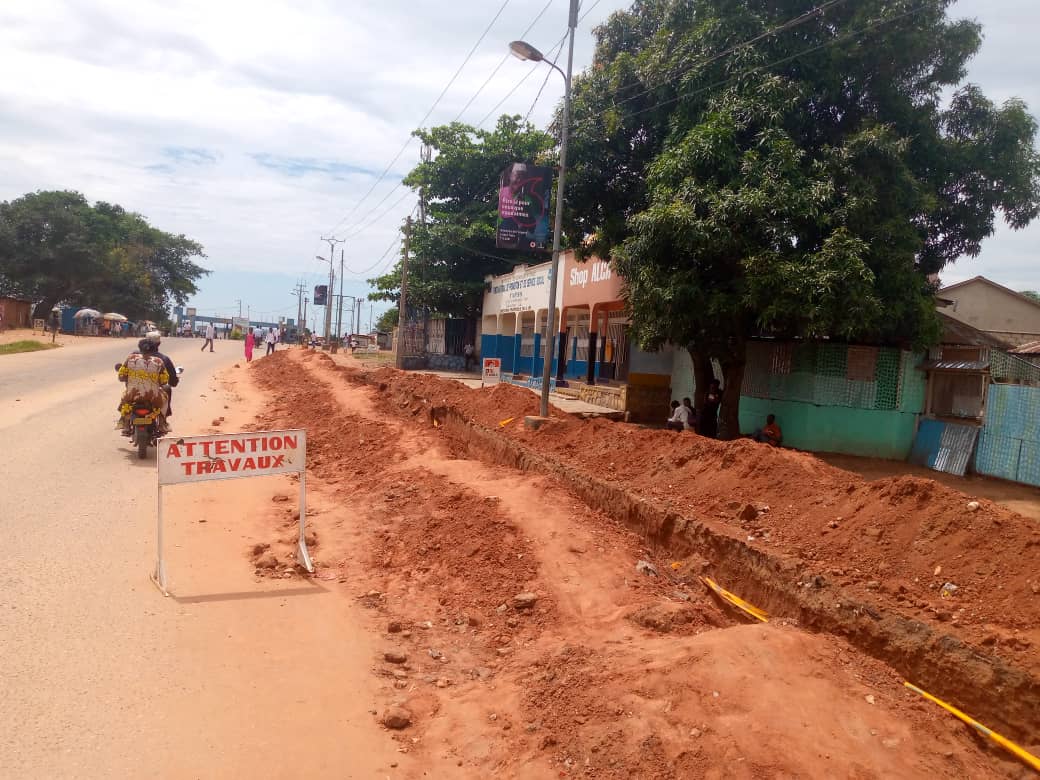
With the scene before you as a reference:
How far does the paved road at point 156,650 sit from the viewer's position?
11.9 ft

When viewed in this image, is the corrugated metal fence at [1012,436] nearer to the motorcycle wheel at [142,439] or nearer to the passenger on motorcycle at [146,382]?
the passenger on motorcycle at [146,382]

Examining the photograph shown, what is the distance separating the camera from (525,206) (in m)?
17.5

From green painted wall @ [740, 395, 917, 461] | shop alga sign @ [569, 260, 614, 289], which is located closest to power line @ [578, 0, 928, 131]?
green painted wall @ [740, 395, 917, 461]

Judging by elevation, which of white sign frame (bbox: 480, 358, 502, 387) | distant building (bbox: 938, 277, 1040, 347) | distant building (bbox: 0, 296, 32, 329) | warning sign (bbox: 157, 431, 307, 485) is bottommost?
warning sign (bbox: 157, 431, 307, 485)

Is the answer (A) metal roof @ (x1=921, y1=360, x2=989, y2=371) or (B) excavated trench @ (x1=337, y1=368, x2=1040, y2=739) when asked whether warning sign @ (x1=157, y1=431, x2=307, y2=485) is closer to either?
(B) excavated trench @ (x1=337, y1=368, x2=1040, y2=739)

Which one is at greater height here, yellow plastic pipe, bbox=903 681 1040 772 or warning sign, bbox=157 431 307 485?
warning sign, bbox=157 431 307 485

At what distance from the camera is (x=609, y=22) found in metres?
16.2

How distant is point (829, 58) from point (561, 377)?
1411cm

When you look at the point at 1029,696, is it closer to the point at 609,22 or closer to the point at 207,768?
the point at 207,768

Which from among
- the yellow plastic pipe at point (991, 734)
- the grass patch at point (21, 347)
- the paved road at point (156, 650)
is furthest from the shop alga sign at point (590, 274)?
the grass patch at point (21, 347)

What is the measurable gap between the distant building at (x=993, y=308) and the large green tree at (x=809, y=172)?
1184 centimetres

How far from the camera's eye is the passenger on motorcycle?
10406mm

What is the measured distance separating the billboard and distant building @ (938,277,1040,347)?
15.0m

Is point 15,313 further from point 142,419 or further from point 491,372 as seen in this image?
point 142,419
